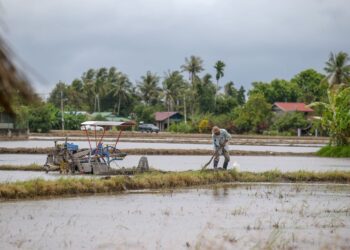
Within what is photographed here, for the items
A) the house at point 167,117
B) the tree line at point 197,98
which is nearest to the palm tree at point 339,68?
the tree line at point 197,98

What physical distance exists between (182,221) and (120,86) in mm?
96839

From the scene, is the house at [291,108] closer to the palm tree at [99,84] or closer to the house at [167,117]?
the house at [167,117]

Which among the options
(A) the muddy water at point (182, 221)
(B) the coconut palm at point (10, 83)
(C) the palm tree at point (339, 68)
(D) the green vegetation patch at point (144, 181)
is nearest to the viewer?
(B) the coconut palm at point (10, 83)

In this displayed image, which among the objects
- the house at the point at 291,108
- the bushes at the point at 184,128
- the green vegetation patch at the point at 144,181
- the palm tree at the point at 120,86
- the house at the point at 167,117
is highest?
the palm tree at the point at 120,86

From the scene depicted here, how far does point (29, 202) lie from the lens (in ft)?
47.1

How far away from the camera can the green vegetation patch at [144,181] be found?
1520 centimetres

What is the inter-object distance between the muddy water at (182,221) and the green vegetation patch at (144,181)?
63cm

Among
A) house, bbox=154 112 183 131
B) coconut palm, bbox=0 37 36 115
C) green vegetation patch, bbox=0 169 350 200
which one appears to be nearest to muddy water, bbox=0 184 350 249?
green vegetation patch, bbox=0 169 350 200

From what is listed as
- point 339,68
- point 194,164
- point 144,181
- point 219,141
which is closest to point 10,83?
point 144,181

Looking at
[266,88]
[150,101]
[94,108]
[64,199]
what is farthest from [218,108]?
[64,199]

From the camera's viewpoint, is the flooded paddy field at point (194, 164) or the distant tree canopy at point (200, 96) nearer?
the flooded paddy field at point (194, 164)

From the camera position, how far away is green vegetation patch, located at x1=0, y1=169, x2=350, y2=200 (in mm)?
15195

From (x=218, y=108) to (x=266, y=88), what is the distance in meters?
8.28

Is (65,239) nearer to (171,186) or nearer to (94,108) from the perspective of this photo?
(171,186)
